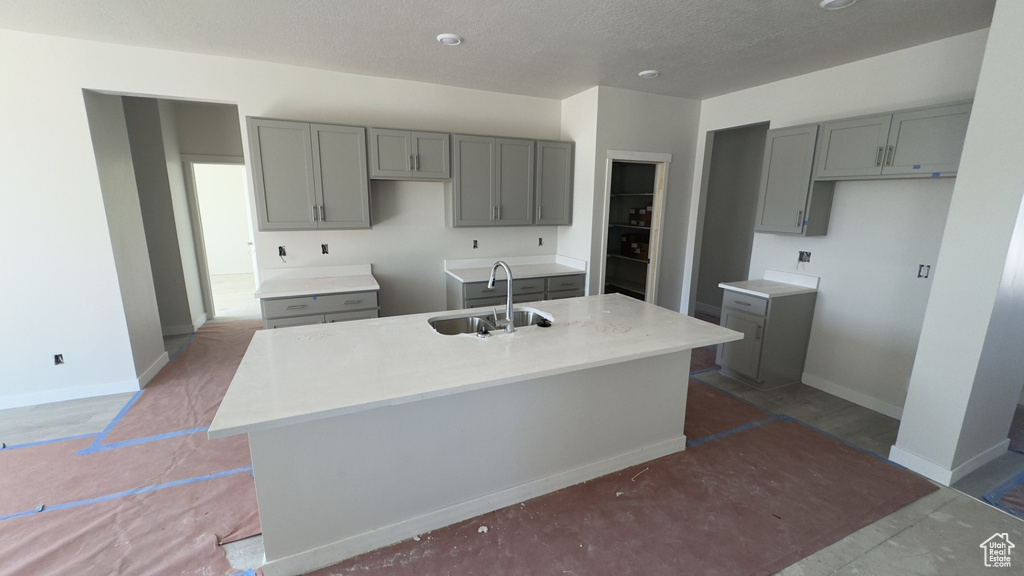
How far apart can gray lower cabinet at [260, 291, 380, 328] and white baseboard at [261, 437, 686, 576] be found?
195 cm

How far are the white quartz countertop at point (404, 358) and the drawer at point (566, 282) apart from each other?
1541 millimetres

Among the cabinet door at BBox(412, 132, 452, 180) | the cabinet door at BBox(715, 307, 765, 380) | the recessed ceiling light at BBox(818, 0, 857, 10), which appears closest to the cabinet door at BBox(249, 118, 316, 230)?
the cabinet door at BBox(412, 132, 452, 180)

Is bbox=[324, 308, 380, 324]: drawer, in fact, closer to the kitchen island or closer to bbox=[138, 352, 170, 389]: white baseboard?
the kitchen island

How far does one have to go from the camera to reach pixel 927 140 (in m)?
2.61

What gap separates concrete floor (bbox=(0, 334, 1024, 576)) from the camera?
1786mm

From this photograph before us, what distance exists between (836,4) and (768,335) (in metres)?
2.26

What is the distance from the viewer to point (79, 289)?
3109mm

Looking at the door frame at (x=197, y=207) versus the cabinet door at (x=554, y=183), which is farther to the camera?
the door frame at (x=197, y=207)

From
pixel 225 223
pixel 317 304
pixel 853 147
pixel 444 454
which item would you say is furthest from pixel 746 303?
pixel 225 223

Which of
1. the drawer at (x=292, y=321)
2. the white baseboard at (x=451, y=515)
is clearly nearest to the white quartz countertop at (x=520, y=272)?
the drawer at (x=292, y=321)

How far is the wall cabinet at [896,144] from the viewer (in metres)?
2.51

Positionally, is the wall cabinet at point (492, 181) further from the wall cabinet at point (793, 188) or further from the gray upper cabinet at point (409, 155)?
the wall cabinet at point (793, 188)

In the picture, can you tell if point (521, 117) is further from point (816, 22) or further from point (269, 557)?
point (269, 557)

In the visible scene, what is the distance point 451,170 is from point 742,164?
3.76m
